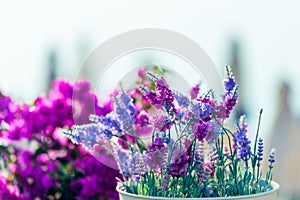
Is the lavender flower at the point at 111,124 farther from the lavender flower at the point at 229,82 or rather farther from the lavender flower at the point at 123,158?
the lavender flower at the point at 229,82

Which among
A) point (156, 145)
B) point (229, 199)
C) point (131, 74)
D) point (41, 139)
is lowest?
point (229, 199)

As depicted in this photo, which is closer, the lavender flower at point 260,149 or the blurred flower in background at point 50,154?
the lavender flower at point 260,149

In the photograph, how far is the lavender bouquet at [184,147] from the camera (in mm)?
1210

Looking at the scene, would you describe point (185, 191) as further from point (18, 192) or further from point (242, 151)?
point (18, 192)

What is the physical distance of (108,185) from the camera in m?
1.81

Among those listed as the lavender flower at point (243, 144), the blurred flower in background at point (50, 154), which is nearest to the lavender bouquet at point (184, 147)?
the lavender flower at point (243, 144)

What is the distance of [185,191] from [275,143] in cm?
233

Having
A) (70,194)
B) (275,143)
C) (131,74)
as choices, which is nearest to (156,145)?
(131,74)

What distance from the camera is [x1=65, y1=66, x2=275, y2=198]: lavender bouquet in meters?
1.21

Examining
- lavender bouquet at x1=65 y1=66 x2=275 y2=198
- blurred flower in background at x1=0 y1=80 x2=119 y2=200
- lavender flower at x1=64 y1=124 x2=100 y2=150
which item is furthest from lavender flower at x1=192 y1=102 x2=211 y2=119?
blurred flower in background at x1=0 y1=80 x2=119 y2=200

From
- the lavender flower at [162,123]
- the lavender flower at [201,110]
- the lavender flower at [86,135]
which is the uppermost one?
the lavender flower at [201,110]

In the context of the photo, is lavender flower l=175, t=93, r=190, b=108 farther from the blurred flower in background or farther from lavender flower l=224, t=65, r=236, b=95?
the blurred flower in background

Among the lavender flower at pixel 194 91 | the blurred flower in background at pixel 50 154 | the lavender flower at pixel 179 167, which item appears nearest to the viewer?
the lavender flower at pixel 179 167

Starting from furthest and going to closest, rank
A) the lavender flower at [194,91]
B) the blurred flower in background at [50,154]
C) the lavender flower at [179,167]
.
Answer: the blurred flower in background at [50,154] → the lavender flower at [194,91] → the lavender flower at [179,167]
